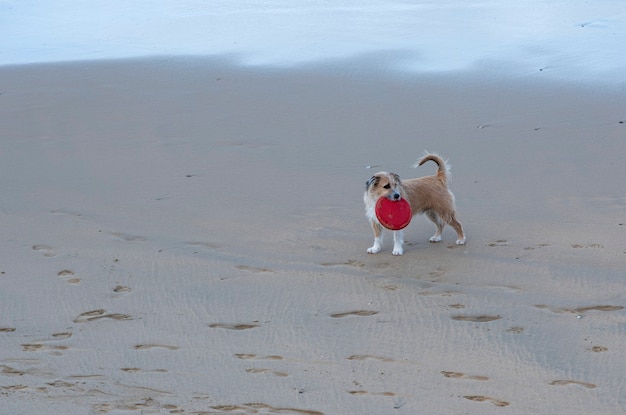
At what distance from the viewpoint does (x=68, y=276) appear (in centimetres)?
631

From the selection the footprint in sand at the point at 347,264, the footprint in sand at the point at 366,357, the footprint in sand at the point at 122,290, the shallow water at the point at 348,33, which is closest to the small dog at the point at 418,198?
the footprint in sand at the point at 347,264

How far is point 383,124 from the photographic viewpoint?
934cm

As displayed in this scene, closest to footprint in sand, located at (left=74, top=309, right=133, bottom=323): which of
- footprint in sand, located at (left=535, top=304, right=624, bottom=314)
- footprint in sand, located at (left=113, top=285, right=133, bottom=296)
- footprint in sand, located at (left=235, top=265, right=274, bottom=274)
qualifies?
footprint in sand, located at (left=113, top=285, right=133, bottom=296)

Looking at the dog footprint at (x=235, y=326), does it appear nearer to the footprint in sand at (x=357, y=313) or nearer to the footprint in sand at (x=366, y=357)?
the footprint in sand at (x=357, y=313)

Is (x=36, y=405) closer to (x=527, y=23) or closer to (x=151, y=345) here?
(x=151, y=345)

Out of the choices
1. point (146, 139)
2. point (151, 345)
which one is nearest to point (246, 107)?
point (146, 139)

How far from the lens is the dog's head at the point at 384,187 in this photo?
6.53m

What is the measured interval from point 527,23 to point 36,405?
415 inches

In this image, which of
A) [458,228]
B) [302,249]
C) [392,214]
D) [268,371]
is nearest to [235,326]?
[268,371]

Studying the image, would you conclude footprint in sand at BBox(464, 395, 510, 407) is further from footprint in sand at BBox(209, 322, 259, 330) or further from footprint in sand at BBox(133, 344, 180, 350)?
footprint in sand at BBox(133, 344, 180, 350)

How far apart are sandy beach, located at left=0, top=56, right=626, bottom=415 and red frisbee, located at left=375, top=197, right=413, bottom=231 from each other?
0.99ft

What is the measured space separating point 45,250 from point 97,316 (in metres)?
1.32

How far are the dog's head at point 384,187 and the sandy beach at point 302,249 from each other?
45 centimetres

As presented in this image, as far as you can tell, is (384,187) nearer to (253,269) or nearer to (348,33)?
(253,269)
